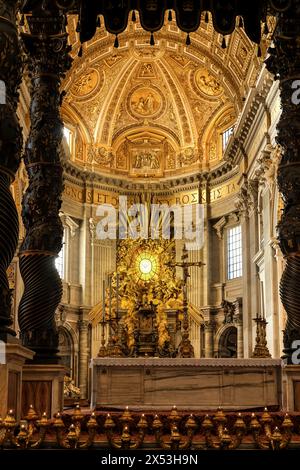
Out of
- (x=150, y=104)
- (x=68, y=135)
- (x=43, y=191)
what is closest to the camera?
(x=43, y=191)

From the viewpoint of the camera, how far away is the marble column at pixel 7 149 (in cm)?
545

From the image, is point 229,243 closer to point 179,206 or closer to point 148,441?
point 179,206

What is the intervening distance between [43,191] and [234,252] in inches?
791

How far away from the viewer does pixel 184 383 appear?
31.6 ft

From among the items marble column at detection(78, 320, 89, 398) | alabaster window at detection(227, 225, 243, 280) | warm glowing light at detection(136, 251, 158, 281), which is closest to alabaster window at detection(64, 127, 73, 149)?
warm glowing light at detection(136, 251, 158, 281)

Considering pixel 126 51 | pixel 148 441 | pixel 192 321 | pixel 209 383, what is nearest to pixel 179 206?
pixel 192 321

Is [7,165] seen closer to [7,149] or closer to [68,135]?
[7,149]

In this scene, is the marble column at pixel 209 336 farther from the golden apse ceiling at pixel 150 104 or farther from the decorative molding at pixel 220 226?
the golden apse ceiling at pixel 150 104

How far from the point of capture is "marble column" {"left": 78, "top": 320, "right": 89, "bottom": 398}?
26.8 metres

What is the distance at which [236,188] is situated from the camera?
27734 mm

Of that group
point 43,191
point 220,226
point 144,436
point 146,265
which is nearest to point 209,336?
point 146,265

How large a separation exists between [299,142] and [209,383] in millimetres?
3751

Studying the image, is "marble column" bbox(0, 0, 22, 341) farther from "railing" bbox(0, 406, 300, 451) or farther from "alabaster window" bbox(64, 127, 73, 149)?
"alabaster window" bbox(64, 127, 73, 149)

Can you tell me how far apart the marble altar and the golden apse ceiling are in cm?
1780
